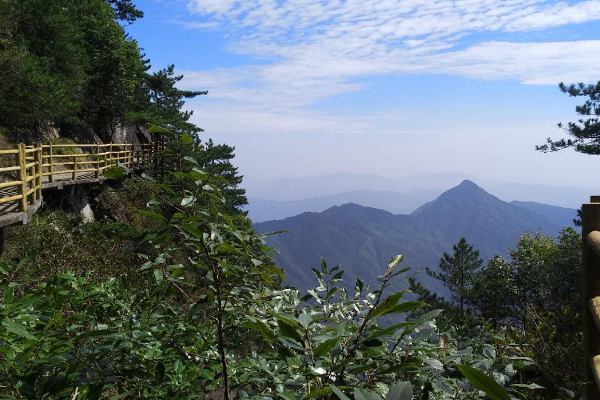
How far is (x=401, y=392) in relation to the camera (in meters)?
1.00

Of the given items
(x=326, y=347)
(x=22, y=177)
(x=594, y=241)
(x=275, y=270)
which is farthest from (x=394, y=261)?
(x=22, y=177)

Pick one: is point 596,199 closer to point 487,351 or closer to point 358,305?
point 487,351

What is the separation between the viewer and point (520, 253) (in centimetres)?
3831

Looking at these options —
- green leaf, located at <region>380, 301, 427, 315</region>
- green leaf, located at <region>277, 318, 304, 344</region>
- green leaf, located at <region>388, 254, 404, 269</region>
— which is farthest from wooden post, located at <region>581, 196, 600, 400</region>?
green leaf, located at <region>277, 318, 304, 344</region>

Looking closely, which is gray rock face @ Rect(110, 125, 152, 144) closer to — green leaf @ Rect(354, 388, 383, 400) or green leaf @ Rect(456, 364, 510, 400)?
green leaf @ Rect(354, 388, 383, 400)

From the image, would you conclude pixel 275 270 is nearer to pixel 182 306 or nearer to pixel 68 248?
pixel 182 306

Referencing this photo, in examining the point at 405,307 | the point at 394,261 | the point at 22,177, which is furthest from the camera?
the point at 22,177

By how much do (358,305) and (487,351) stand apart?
118 cm

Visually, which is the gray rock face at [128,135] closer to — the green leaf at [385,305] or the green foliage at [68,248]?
the green foliage at [68,248]

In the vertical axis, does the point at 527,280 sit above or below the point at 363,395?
below

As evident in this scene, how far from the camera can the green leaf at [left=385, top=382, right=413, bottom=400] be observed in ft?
3.24

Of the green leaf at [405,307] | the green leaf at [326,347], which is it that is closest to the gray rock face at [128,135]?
the green leaf at [326,347]

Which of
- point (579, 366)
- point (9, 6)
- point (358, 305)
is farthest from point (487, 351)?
point (9, 6)

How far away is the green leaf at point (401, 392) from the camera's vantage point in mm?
989
